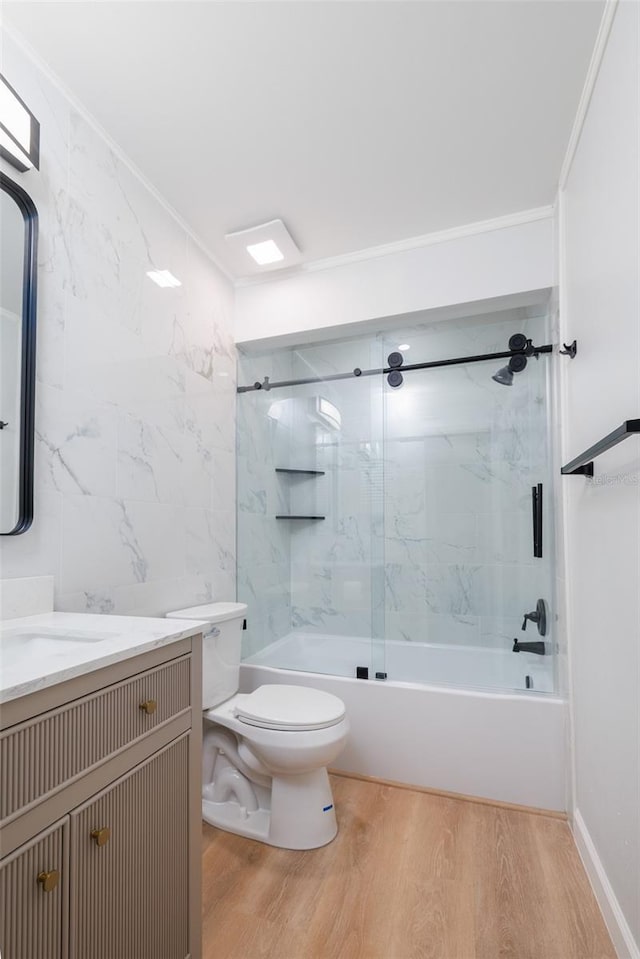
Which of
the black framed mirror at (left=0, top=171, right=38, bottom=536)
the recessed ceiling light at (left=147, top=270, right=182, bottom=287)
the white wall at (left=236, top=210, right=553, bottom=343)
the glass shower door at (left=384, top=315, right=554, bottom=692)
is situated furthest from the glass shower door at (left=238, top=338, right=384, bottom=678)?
the black framed mirror at (left=0, top=171, right=38, bottom=536)

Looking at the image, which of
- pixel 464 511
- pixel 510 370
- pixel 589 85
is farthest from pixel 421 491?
pixel 589 85

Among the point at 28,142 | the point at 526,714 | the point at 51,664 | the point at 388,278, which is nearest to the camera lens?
the point at 51,664

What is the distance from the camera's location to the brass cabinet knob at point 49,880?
2.48ft

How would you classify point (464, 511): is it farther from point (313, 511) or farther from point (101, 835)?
point (101, 835)

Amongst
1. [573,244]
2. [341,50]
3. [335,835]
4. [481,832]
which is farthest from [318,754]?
[341,50]

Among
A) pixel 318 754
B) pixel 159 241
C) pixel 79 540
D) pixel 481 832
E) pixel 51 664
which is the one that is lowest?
pixel 481 832

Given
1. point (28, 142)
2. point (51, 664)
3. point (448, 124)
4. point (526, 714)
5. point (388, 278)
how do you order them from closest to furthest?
point (51, 664) → point (28, 142) → point (448, 124) → point (526, 714) → point (388, 278)

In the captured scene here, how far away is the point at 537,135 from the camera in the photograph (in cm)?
168

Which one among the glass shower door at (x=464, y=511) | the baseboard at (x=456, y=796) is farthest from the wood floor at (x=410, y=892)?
the glass shower door at (x=464, y=511)

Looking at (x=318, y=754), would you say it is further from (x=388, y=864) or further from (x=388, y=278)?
(x=388, y=278)

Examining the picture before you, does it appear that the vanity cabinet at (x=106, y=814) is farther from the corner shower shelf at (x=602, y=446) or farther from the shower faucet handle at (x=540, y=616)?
the shower faucet handle at (x=540, y=616)

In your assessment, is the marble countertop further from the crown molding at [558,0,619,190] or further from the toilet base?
the crown molding at [558,0,619,190]

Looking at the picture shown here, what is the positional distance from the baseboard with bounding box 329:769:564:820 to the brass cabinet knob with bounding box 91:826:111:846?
1.49 metres

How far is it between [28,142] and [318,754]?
2042 millimetres
